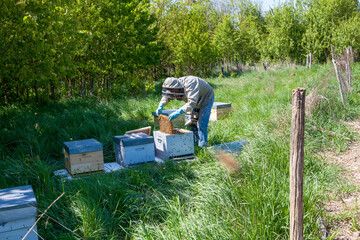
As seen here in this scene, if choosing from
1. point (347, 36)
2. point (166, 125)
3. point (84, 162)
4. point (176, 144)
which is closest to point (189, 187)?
point (176, 144)

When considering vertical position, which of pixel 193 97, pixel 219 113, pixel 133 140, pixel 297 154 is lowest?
pixel 219 113

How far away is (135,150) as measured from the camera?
16.9ft

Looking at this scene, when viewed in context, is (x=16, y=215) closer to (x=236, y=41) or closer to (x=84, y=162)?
(x=84, y=162)

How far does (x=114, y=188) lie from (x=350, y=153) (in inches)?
154

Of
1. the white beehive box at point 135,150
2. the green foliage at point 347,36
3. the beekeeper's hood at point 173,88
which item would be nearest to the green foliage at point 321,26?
the green foliage at point 347,36

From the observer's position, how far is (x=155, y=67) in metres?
19.6

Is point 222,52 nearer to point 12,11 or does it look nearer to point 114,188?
point 12,11

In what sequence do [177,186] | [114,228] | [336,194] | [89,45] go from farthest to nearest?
1. [89,45]
2. [177,186]
3. [336,194]
4. [114,228]

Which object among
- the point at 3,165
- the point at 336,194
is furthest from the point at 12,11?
the point at 336,194

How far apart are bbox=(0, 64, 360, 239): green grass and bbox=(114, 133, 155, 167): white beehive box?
0.18 metres

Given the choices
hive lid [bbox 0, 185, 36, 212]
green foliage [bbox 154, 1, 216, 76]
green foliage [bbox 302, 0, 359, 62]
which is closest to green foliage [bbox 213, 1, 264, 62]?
green foliage [bbox 302, 0, 359, 62]

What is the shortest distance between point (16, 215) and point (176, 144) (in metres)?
2.74

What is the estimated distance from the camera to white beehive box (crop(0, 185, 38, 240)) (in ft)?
9.66

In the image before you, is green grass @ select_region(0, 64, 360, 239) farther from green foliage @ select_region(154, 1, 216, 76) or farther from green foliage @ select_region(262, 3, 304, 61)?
green foliage @ select_region(262, 3, 304, 61)
